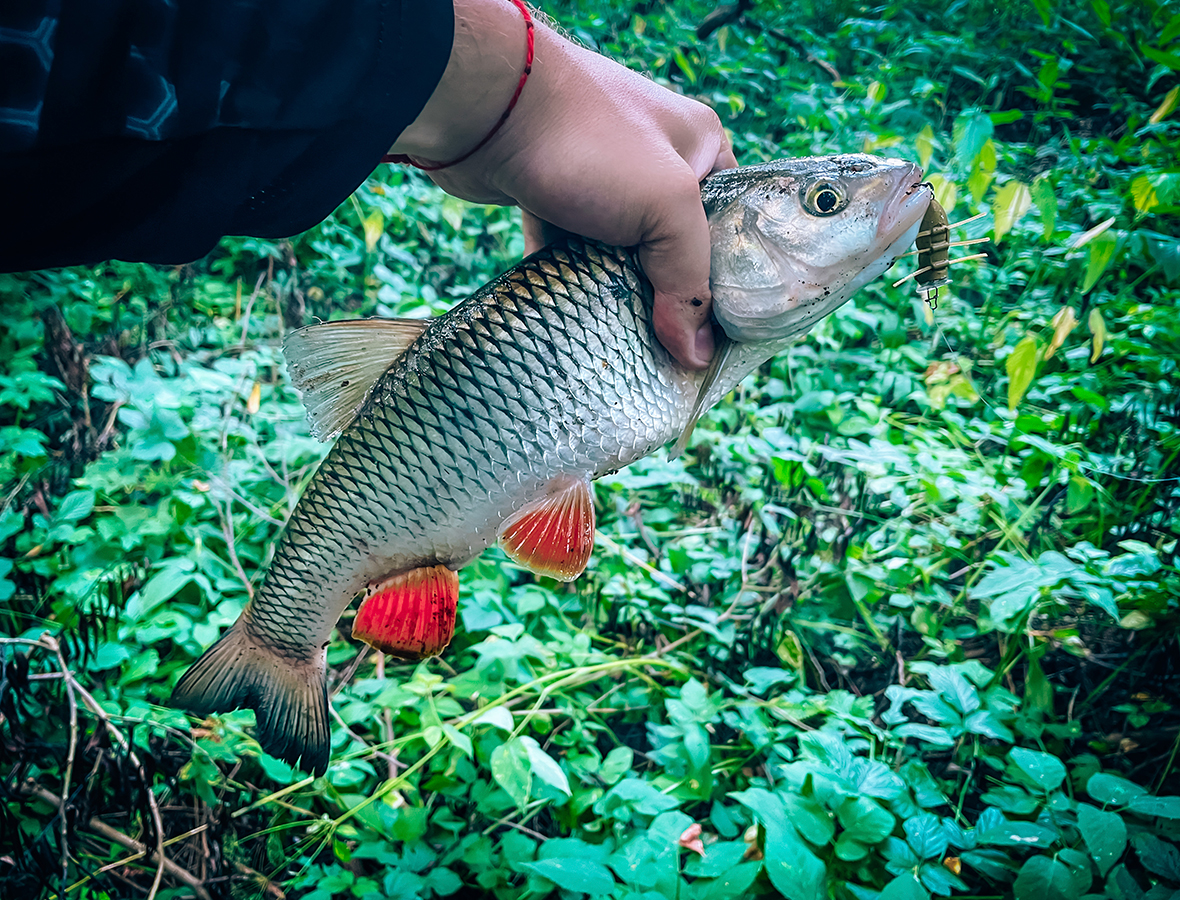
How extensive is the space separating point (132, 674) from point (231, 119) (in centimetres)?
146

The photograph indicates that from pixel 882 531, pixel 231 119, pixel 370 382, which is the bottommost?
pixel 882 531

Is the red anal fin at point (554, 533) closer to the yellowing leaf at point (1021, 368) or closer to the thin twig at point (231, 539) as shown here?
the thin twig at point (231, 539)

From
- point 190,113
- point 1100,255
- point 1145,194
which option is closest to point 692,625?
point 190,113

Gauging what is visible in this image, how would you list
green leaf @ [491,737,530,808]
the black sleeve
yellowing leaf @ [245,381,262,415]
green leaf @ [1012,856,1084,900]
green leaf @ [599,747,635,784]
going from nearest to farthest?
the black sleeve < green leaf @ [1012,856,1084,900] < green leaf @ [491,737,530,808] < green leaf @ [599,747,635,784] < yellowing leaf @ [245,381,262,415]

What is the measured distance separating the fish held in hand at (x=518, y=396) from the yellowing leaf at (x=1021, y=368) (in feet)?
4.69

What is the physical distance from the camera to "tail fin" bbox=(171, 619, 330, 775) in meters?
1.27

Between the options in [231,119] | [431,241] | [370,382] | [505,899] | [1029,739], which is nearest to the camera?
[231,119]

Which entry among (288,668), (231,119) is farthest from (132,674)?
(231,119)

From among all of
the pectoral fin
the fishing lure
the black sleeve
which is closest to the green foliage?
the pectoral fin

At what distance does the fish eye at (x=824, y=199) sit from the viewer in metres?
1.09

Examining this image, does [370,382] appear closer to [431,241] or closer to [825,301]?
[825,301]

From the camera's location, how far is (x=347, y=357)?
1266mm

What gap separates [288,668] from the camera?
1.31m

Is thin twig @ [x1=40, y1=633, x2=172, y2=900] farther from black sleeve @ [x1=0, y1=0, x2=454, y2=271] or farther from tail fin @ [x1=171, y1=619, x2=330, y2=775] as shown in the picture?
black sleeve @ [x1=0, y1=0, x2=454, y2=271]
